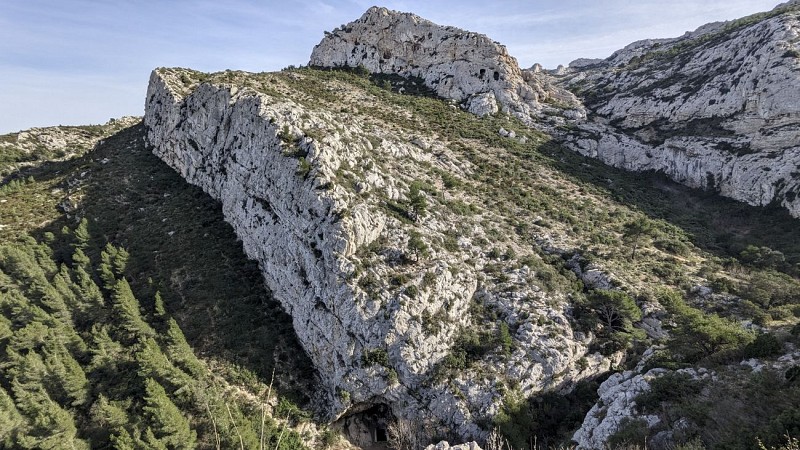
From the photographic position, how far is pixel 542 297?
33.5 metres

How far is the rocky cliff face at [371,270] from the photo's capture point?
28.7m

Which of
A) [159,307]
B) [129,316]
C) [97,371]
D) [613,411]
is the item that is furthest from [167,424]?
[613,411]

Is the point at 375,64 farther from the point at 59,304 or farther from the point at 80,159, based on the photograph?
the point at 59,304

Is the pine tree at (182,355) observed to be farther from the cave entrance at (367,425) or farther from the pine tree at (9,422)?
the cave entrance at (367,425)

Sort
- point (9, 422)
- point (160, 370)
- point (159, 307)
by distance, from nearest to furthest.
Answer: point (9, 422)
point (160, 370)
point (159, 307)

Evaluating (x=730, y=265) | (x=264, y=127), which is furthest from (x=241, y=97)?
(x=730, y=265)

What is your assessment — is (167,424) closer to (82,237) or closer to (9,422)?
(9,422)

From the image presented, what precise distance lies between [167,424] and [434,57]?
75485 millimetres

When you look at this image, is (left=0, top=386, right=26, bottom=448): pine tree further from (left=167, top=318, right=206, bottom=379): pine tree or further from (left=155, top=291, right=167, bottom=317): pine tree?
(left=155, top=291, right=167, bottom=317): pine tree

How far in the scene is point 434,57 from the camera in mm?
76250

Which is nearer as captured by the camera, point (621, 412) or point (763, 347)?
point (763, 347)

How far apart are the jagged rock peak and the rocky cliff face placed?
33.6m

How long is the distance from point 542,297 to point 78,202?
5512 centimetres

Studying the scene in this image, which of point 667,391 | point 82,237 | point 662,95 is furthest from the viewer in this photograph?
point 662,95
